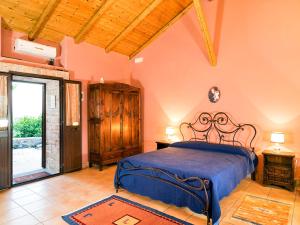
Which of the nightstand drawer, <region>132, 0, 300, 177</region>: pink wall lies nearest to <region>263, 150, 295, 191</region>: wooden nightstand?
the nightstand drawer

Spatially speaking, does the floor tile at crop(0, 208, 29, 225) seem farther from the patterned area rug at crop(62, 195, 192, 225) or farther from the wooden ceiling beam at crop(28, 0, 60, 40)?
the wooden ceiling beam at crop(28, 0, 60, 40)

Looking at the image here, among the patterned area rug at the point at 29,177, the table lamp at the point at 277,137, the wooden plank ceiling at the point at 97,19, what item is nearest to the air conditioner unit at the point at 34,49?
the wooden plank ceiling at the point at 97,19

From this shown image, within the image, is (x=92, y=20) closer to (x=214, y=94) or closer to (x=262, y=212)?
(x=214, y=94)

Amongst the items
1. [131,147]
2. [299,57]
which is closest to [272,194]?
[299,57]

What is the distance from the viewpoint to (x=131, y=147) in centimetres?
575

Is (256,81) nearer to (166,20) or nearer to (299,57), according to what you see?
(299,57)

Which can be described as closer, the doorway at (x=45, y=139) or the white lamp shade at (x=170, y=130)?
the doorway at (x=45, y=139)

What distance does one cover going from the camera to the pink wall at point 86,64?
5.00 metres

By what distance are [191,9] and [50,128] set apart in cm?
443

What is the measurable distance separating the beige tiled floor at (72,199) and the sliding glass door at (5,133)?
0.86ft

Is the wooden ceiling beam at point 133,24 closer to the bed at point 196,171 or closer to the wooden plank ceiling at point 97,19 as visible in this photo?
the wooden plank ceiling at point 97,19

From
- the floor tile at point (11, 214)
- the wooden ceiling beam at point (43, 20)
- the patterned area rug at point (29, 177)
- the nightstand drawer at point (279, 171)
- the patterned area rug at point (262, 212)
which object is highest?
the wooden ceiling beam at point (43, 20)

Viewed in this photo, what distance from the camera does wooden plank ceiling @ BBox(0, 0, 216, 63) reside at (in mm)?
4020

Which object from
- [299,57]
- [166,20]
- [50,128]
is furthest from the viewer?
[166,20]
